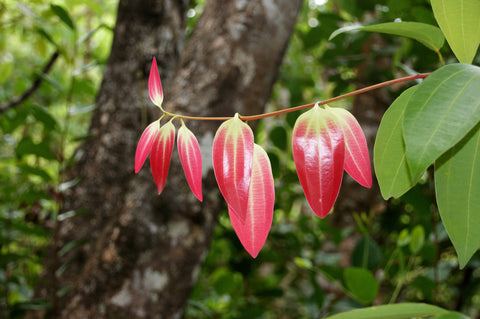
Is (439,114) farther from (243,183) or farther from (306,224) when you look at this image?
(306,224)

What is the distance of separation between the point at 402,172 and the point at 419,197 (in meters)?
0.50

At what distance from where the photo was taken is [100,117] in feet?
3.83

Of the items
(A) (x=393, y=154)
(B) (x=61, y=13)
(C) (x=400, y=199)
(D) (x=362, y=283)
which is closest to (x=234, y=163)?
(A) (x=393, y=154)

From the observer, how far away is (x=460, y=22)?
275mm

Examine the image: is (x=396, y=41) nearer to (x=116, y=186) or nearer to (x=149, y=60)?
(x=149, y=60)

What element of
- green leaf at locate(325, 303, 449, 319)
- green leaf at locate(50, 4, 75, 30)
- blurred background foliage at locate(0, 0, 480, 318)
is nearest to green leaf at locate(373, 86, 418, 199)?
green leaf at locate(325, 303, 449, 319)

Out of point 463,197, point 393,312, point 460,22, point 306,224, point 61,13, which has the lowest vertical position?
point 306,224

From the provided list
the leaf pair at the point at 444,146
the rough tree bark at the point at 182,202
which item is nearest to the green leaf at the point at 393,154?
the leaf pair at the point at 444,146

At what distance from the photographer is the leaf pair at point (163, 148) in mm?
275

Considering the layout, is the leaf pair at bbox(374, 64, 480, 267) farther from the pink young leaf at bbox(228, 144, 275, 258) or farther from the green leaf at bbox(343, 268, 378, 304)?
the green leaf at bbox(343, 268, 378, 304)

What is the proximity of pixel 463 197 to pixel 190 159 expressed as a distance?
192 mm

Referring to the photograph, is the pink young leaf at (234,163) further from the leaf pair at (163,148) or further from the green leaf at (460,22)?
the green leaf at (460,22)

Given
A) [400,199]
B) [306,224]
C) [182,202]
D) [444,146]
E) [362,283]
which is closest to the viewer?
[444,146]

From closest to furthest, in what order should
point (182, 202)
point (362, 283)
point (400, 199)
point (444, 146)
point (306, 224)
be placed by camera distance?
point (444, 146)
point (362, 283)
point (182, 202)
point (400, 199)
point (306, 224)
